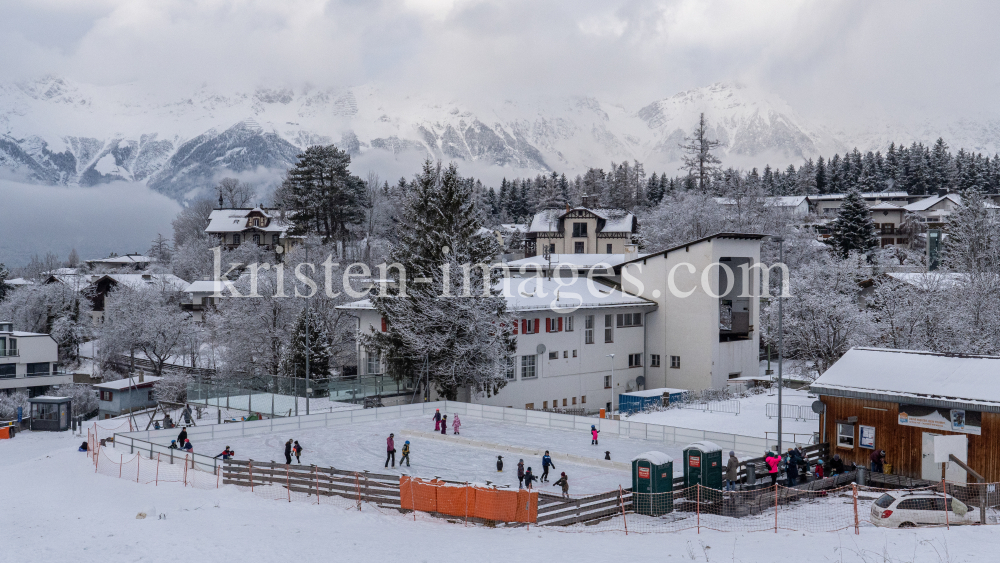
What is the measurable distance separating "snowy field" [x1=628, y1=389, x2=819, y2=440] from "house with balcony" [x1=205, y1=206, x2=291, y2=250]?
8400 cm

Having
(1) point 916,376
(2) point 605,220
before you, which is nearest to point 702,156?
(2) point 605,220

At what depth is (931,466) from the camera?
25172 millimetres

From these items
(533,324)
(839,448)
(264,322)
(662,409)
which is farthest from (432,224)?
(839,448)

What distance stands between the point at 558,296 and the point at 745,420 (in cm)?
1693

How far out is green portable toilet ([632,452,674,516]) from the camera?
2145 centimetres

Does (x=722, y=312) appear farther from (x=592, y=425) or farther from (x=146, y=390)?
(x=146, y=390)

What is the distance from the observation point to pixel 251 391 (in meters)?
44.8

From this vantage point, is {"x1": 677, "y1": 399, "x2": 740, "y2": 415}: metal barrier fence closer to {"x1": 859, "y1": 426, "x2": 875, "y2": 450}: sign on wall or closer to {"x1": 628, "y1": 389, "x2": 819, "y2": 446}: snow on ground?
{"x1": 628, "y1": 389, "x2": 819, "y2": 446}: snow on ground

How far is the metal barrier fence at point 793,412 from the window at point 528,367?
47.7 ft

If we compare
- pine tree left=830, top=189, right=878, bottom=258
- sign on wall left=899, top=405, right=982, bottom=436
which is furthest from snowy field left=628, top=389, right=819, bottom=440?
pine tree left=830, top=189, right=878, bottom=258

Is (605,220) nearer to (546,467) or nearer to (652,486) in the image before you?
(546,467)

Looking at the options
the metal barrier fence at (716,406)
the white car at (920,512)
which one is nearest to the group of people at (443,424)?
the metal barrier fence at (716,406)

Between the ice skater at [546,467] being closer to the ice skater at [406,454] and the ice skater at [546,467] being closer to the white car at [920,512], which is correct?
the ice skater at [406,454]

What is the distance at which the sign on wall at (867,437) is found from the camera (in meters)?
26.5
